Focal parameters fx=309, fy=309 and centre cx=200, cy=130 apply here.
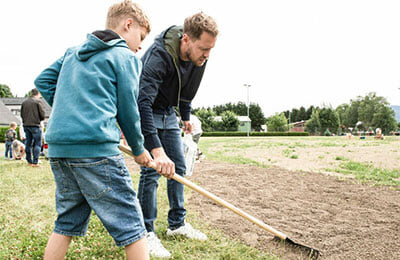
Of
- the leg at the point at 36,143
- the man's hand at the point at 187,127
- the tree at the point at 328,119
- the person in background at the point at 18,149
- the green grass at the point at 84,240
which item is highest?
the tree at the point at 328,119

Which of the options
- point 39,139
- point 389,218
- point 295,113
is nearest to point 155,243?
point 389,218

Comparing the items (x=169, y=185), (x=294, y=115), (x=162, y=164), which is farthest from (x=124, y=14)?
(x=294, y=115)

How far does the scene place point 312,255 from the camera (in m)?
2.60

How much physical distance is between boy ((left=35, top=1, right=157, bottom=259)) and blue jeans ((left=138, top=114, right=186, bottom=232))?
2.73 ft

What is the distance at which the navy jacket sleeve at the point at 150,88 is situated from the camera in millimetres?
2305

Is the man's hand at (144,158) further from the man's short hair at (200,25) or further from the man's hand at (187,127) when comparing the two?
the man's hand at (187,127)

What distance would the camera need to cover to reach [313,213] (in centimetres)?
375

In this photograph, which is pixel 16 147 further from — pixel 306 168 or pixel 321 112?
pixel 321 112

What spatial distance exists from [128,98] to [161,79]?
2.37 ft

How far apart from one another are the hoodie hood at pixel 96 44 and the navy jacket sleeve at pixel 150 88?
574mm

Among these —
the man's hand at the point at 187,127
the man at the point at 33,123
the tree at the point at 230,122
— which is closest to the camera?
the man's hand at the point at 187,127

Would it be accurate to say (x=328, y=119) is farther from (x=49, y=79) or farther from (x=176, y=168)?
(x=49, y=79)

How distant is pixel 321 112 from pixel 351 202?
8597 cm

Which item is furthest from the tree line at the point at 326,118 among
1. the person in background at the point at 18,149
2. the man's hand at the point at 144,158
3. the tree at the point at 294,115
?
the man's hand at the point at 144,158
